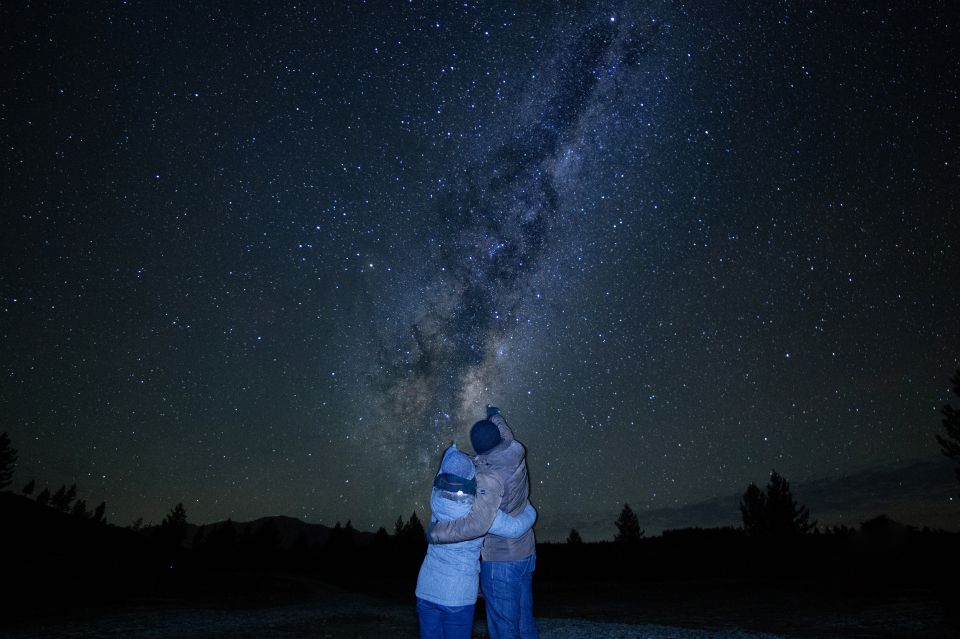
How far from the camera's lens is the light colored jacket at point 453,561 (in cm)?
320

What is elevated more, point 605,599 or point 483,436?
point 483,436

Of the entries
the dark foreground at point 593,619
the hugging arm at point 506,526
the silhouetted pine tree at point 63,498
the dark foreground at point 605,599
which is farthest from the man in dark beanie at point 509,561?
the silhouetted pine tree at point 63,498

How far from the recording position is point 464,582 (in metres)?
3.27

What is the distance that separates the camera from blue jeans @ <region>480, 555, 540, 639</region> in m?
4.52

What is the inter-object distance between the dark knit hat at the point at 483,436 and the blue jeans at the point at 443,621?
45.8 inches

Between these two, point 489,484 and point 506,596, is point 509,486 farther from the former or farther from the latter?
point 489,484

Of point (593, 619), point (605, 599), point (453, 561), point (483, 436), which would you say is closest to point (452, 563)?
point (453, 561)

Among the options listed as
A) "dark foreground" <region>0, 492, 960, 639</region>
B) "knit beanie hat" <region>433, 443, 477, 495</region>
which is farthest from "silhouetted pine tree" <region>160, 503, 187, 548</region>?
"knit beanie hat" <region>433, 443, 477, 495</region>

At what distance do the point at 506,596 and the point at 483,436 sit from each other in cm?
183

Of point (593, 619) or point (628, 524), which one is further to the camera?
point (628, 524)

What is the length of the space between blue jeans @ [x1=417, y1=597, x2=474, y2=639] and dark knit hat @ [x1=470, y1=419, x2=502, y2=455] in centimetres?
116

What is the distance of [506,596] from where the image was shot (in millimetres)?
4641

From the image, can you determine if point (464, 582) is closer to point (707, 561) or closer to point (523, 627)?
point (523, 627)

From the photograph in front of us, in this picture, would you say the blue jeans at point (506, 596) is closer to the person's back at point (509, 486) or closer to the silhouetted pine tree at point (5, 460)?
the person's back at point (509, 486)
